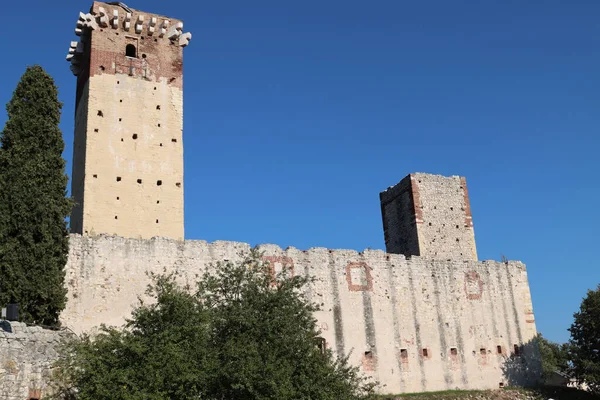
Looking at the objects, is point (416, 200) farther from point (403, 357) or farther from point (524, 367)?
point (403, 357)

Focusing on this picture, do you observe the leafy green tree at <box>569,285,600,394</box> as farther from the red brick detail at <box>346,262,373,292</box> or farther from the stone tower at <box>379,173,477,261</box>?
the red brick detail at <box>346,262,373,292</box>

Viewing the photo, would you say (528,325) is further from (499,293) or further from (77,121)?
(77,121)

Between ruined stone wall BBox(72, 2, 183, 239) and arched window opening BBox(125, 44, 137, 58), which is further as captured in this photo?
arched window opening BBox(125, 44, 137, 58)

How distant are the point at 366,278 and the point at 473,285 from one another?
6.77 m

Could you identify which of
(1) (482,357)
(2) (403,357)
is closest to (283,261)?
(2) (403,357)

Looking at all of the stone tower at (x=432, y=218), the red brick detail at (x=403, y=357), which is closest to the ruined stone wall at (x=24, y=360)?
the red brick detail at (x=403, y=357)

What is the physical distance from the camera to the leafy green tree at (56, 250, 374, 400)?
17891 millimetres

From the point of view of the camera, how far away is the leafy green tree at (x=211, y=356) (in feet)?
58.7

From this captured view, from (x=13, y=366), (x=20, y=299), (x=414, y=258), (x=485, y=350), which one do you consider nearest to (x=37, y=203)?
(x=20, y=299)

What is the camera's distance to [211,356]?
19.0 m

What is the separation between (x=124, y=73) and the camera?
115 ft

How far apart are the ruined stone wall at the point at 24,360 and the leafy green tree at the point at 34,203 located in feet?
6.60

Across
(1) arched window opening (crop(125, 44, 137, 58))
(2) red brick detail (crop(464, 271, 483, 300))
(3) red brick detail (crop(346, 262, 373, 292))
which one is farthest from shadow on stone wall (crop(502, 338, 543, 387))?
(1) arched window opening (crop(125, 44, 137, 58))

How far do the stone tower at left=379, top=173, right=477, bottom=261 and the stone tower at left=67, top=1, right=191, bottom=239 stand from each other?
45.3ft
